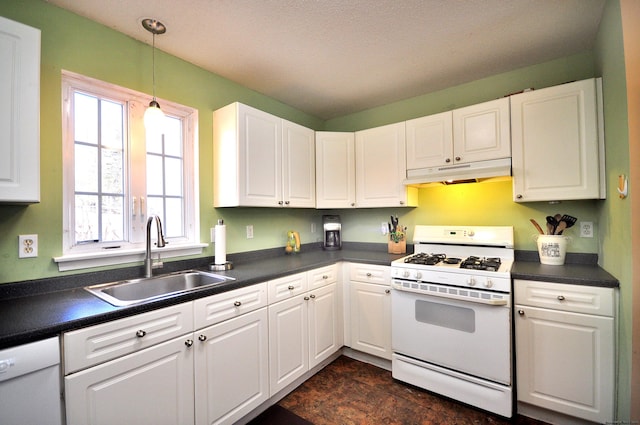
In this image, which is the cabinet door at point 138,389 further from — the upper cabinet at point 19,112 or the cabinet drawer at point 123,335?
the upper cabinet at point 19,112

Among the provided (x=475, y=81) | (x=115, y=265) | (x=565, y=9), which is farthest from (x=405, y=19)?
(x=115, y=265)

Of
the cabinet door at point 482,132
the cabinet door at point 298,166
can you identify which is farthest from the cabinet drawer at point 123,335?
the cabinet door at point 482,132

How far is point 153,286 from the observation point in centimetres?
180

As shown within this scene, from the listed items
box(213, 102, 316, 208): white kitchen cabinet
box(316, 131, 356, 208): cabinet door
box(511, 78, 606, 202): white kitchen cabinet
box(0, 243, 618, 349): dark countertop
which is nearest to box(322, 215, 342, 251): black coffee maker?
box(316, 131, 356, 208): cabinet door

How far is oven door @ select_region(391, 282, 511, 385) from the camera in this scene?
70.1 inches

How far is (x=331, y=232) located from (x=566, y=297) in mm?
1964

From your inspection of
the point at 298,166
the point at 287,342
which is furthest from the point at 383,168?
the point at 287,342

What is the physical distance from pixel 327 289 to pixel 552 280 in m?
1.51

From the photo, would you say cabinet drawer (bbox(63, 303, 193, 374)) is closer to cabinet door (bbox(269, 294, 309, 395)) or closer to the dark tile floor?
cabinet door (bbox(269, 294, 309, 395))

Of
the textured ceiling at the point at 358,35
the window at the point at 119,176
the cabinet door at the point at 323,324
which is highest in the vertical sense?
the textured ceiling at the point at 358,35

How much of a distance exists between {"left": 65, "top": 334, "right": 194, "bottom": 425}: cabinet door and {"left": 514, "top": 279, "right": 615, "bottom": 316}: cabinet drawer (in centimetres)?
199

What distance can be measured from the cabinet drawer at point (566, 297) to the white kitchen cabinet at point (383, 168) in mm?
1126

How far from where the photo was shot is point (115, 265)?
1729 millimetres

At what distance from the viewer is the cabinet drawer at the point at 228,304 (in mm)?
1509
